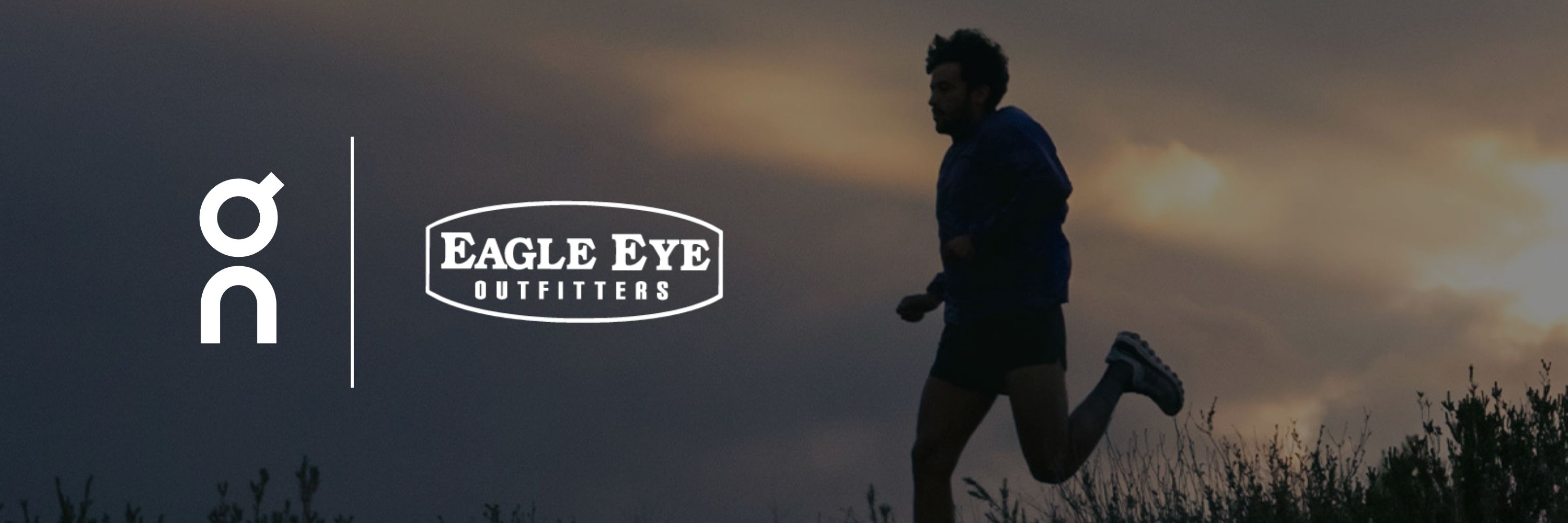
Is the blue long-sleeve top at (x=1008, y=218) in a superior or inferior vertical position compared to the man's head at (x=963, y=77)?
inferior

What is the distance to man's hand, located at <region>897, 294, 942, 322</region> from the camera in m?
5.94

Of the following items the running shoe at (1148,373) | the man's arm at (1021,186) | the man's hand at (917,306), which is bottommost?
the running shoe at (1148,373)

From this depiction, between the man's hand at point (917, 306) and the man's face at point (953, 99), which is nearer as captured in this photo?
the man's face at point (953, 99)

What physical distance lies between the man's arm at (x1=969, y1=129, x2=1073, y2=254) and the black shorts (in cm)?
29

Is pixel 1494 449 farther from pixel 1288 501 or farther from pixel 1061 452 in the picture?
pixel 1061 452

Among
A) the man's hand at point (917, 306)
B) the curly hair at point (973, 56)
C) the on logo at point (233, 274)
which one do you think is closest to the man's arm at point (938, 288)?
the man's hand at point (917, 306)

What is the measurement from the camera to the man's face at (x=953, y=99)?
18.7 feet

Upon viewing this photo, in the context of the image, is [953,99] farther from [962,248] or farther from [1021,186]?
[962,248]

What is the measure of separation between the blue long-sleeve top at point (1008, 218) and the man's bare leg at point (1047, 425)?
0.27 meters

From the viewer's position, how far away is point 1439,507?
5.95 meters

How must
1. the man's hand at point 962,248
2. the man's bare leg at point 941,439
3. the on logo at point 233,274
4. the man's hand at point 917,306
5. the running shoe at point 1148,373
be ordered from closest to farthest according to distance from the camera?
the man's hand at point 962,248 → the man's bare leg at point 941,439 → the man's hand at point 917,306 → the running shoe at point 1148,373 → the on logo at point 233,274

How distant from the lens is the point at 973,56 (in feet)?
18.6

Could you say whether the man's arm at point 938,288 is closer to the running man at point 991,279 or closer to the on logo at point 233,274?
the running man at point 991,279

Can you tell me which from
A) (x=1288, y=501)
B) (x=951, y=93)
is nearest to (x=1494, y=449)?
(x=1288, y=501)
